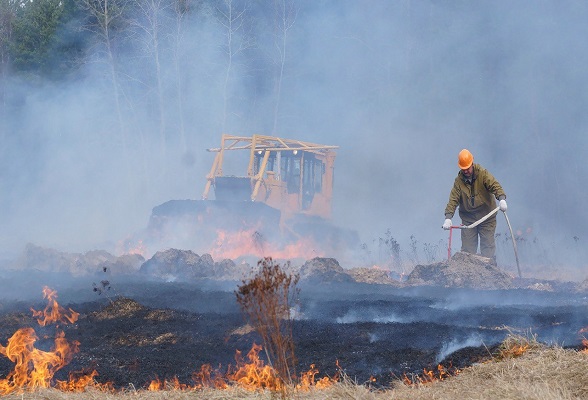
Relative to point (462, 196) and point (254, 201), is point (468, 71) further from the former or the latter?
point (462, 196)

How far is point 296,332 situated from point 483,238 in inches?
243

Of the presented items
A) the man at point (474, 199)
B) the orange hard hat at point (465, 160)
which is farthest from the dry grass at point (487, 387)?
the orange hard hat at point (465, 160)

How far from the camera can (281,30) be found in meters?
39.3

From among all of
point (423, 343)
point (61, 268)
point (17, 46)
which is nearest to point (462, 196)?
point (423, 343)

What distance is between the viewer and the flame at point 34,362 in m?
5.98

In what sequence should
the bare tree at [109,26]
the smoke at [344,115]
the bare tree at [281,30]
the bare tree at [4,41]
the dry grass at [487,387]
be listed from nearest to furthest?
the dry grass at [487,387] < the smoke at [344,115] < the bare tree at [109,26] < the bare tree at [4,41] < the bare tree at [281,30]

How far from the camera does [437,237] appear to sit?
31.3 metres

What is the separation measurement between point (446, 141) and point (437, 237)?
4868 mm

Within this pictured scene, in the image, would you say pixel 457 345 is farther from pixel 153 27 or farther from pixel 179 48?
pixel 179 48

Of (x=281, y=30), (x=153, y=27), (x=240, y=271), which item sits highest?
(x=281, y=30)

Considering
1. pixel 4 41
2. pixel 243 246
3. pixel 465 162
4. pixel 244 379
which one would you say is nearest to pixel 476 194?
pixel 465 162

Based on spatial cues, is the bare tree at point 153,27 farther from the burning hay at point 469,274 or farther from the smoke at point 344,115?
the burning hay at point 469,274

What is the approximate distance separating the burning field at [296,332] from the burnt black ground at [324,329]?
17 millimetres

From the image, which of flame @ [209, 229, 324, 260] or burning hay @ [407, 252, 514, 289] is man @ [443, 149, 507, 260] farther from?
flame @ [209, 229, 324, 260]
